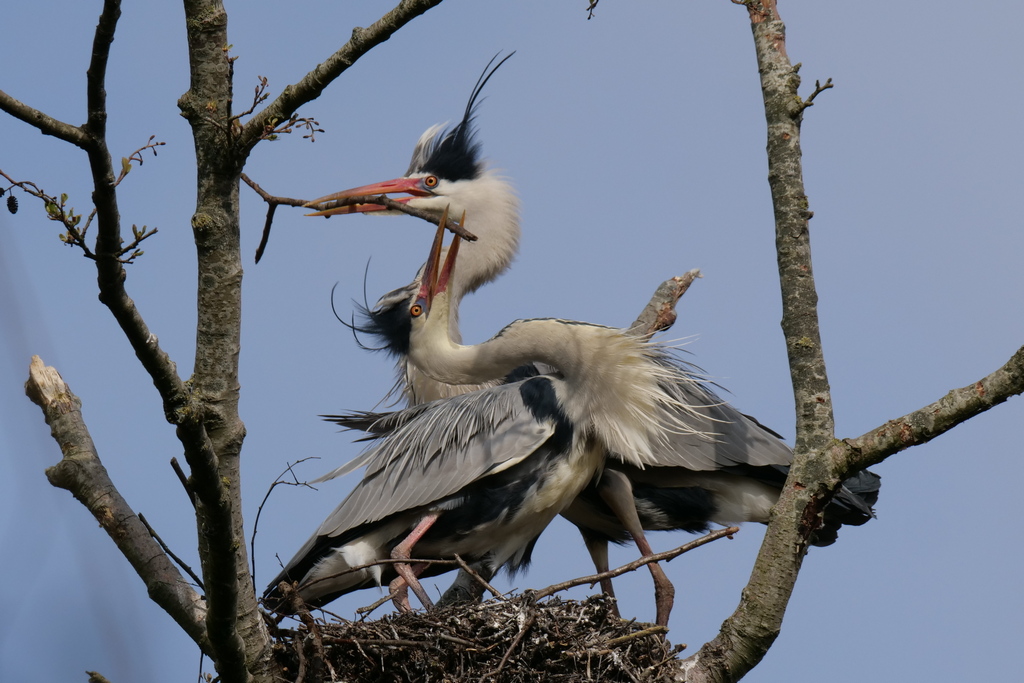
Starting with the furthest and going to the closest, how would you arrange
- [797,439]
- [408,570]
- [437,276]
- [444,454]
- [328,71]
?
[437,276] < [444,454] < [408,570] < [797,439] < [328,71]

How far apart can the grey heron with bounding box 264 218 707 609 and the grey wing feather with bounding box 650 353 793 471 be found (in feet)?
0.12

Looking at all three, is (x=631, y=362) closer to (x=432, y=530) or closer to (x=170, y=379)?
(x=432, y=530)

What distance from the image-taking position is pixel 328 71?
2.72 meters

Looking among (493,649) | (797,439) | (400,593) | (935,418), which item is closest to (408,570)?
(400,593)

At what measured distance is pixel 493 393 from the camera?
4.98 m

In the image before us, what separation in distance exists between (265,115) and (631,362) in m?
2.49

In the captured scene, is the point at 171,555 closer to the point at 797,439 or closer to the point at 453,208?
the point at 797,439

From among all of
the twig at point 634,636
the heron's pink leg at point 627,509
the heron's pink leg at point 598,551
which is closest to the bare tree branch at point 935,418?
the twig at point 634,636

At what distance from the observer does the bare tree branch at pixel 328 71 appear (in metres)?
2.71

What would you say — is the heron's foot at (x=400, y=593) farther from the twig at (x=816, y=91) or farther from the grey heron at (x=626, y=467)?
the twig at (x=816, y=91)

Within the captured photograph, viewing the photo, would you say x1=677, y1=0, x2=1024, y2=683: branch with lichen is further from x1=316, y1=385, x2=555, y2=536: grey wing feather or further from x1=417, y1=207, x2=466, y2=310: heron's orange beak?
x1=417, y1=207, x2=466, y2=310: heron's orange beak

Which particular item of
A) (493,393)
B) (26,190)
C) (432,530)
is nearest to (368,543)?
(432,530)

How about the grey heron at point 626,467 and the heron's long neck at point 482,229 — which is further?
the heron's long neck at point 482,229

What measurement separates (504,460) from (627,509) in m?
0.73
